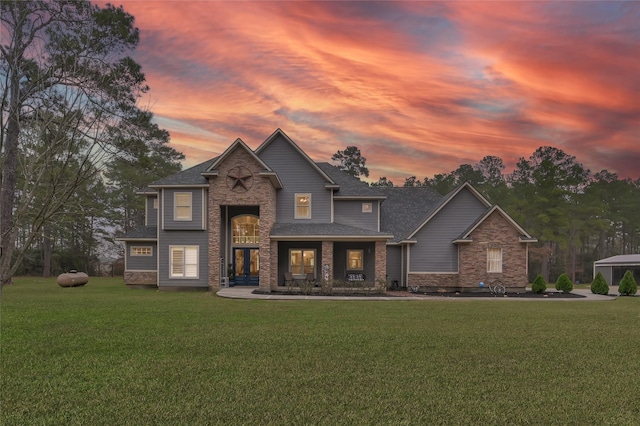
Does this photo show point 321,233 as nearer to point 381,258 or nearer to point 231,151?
point 381,258

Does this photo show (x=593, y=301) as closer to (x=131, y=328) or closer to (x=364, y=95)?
(x=364, y=95)

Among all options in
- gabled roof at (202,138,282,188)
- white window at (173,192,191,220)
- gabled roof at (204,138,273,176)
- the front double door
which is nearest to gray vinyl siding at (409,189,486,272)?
the front double door

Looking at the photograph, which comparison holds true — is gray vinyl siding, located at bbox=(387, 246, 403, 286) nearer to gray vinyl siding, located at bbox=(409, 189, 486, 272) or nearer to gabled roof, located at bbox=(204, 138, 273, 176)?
gray vinyl siding, located at bbox=(409, 189, 486, 272)

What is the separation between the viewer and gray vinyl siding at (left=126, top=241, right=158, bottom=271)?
2530 cm

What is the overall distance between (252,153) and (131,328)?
45.6 feet

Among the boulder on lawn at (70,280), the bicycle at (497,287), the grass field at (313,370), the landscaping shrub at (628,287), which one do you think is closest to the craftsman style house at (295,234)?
the bicycle at (497,287)

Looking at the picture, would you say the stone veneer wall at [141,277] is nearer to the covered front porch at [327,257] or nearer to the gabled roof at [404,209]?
the covered front porch at [327,257]

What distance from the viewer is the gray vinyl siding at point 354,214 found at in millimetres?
25922

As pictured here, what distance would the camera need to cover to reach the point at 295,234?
74.7ft

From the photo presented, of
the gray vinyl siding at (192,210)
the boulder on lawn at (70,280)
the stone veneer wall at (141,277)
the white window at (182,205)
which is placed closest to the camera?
the gray vinyl siding at (192,210)

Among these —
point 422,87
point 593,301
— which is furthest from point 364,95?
point 593,301

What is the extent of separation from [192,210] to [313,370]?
18.5 m

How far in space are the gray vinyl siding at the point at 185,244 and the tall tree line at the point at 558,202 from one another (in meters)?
38.2

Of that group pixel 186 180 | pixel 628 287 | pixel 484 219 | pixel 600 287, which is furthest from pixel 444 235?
pixel 186 180
